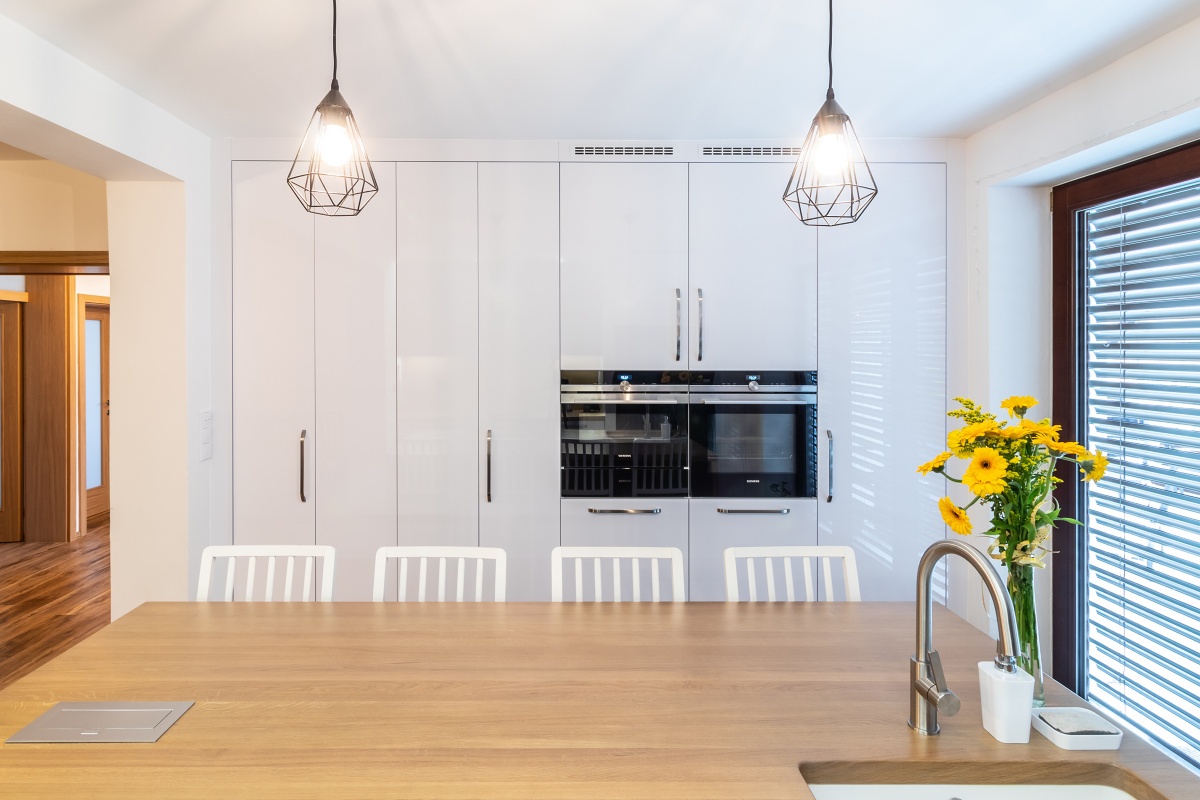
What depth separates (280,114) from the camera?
2.69 metres

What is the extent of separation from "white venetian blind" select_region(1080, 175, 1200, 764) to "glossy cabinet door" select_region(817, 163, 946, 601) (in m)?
0.58

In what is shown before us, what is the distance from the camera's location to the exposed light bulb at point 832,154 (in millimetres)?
1406

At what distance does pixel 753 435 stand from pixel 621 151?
136cm

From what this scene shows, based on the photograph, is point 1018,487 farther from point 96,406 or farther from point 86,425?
point 96,406

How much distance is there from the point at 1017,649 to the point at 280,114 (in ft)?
9.53

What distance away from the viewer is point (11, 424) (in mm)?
5293

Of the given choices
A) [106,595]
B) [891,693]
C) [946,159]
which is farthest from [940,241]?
[106,595]

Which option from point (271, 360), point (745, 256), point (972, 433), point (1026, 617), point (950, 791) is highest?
point (745, 256)

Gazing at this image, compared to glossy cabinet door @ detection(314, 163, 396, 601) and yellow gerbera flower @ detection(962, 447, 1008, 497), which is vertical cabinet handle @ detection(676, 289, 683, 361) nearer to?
glossy cabinet door @ detection(314, 163, 396, 601)

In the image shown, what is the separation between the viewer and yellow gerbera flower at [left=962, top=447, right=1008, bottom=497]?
1174 millimetres

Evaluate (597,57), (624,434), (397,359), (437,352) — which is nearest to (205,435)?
(397,359)

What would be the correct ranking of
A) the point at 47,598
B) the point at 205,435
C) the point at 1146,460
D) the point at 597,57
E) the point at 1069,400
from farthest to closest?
the point at 47,598 < the point at 205,435 < the point at 1069,400 < the point at 1146,460 < the point at 597,57

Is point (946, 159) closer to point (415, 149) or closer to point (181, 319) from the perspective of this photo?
point (415, 149)

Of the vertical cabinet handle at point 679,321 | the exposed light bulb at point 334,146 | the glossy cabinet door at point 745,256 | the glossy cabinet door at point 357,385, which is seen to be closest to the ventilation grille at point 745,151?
the glossy cabinet door at point 745,256
